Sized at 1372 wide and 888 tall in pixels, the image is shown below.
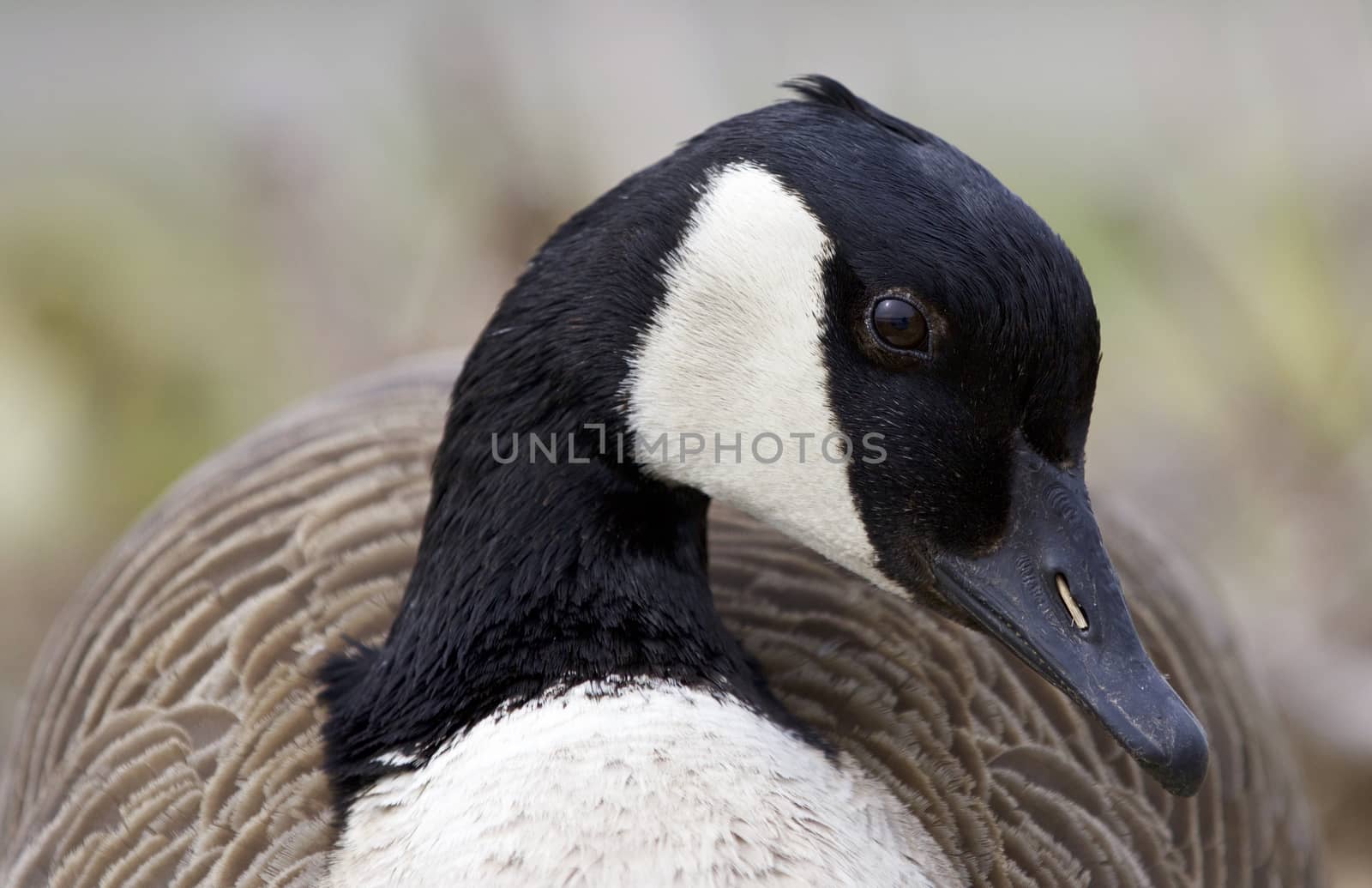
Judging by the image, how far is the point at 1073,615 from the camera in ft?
6.07

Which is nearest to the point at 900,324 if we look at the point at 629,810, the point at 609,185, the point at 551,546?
the point at 551,546

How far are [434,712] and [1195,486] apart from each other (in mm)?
4032

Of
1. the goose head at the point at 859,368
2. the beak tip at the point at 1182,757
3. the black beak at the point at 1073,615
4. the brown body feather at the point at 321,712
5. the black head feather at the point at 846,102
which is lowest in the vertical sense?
the brown body feather at the point at 321,712

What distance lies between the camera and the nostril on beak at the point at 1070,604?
1850 millimetres

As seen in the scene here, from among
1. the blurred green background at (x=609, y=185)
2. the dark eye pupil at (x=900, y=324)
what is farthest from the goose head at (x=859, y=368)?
the blurred green background at (x=609, y=185)

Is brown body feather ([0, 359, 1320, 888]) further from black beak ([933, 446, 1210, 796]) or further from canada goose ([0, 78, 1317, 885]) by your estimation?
black beak ([933, 446, 1210, 796])

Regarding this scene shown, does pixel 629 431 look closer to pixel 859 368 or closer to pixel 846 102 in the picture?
pixel 859 368

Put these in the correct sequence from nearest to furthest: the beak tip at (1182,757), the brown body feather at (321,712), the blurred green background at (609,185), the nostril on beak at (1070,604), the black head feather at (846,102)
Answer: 1. the beak tip at (1182,757)
2. the nostril on beak at (1070,604)
3. the black head feather at (846,102)
4. the brown body feather at (321,712)
5. the blurred green background at (609,185)

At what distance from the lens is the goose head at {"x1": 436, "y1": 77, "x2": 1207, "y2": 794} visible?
71.8 inches

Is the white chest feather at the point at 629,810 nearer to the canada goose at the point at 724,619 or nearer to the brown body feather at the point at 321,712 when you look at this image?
the canada goose at the point at 724,619

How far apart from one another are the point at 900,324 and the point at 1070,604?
0.45 metres

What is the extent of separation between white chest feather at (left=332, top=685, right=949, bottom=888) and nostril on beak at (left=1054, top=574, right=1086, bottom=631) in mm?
444

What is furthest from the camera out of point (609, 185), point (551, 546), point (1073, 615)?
point (609, 185)

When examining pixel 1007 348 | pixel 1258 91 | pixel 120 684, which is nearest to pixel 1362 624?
pixel 1258 91
